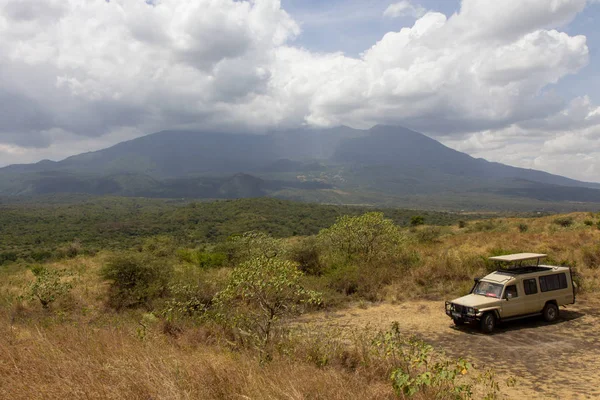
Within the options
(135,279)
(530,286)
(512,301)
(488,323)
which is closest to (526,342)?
(488,323)

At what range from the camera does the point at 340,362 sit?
646cm

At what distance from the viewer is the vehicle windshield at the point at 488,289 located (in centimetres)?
1129

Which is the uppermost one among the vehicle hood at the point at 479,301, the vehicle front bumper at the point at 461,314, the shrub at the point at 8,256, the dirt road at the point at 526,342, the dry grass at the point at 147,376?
the dry grass at the point at 147,376

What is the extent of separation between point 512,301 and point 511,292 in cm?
27

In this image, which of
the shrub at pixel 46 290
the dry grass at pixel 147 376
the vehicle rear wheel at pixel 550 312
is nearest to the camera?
the dry grass at pixel 147 376

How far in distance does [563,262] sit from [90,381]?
62.6ft

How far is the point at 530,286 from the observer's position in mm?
11516

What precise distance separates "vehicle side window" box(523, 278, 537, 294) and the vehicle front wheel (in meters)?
1.56

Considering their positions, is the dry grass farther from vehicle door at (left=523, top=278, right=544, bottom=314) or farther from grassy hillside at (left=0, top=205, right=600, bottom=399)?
vehicle door at (left=523, top=278, right=544, bottom=314)

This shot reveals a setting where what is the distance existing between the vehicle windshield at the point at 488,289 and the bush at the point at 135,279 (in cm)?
1210

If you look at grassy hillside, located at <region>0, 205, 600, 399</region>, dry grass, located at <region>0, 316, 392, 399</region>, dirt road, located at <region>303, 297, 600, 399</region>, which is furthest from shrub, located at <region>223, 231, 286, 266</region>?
dry grass, located at <region>0, 316, 392, 399</region>

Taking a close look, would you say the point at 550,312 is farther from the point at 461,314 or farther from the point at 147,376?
the point at 147,376

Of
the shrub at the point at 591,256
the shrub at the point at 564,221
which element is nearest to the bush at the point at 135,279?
the shrub at the point at 591,256

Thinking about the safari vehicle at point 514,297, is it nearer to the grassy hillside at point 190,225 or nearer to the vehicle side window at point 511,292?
the vehicle side window at point 511,292
